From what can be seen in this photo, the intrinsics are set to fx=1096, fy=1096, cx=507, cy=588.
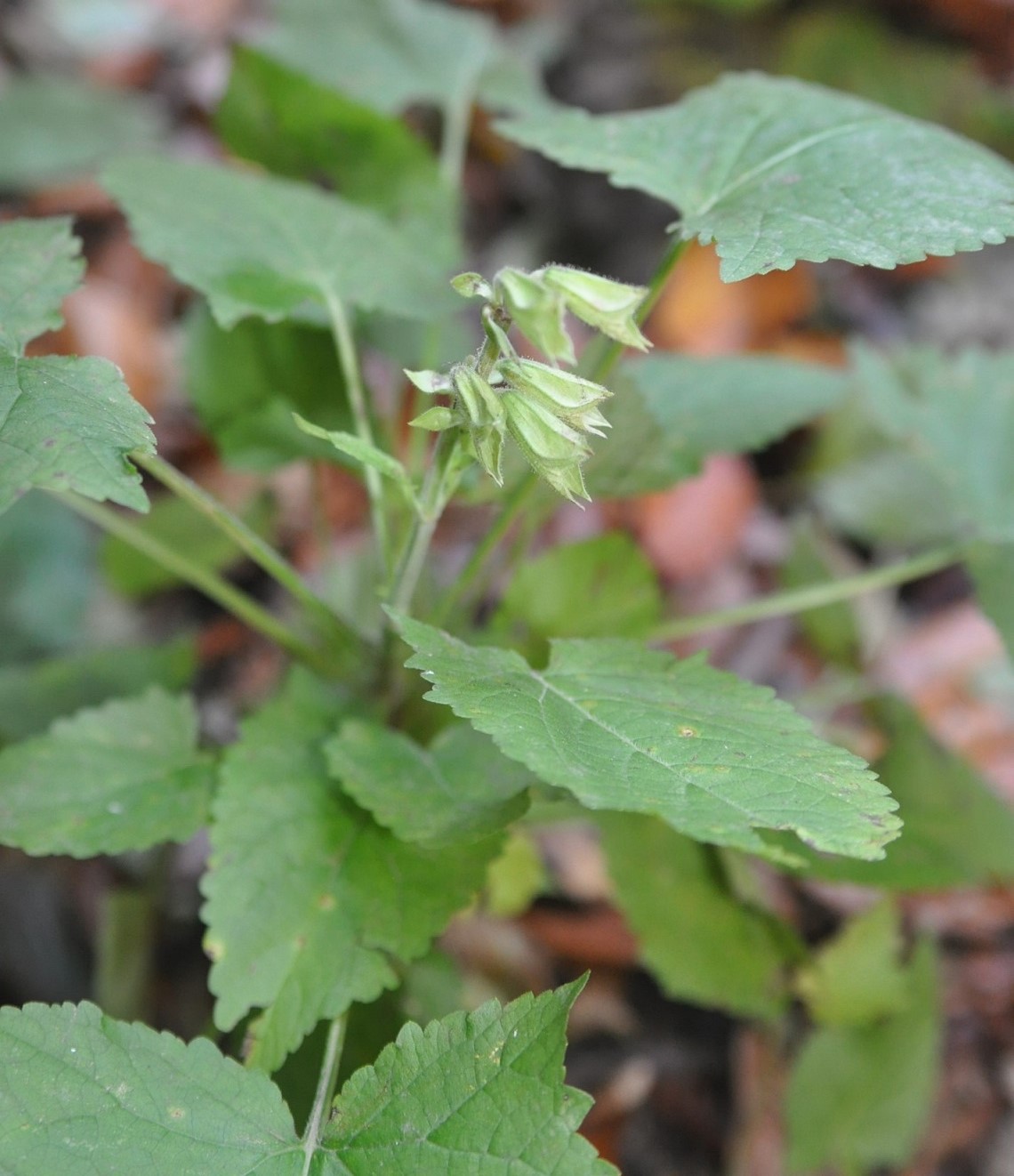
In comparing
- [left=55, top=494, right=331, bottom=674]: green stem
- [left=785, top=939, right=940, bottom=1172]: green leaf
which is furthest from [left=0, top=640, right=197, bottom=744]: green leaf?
[left=785, top=939, right=940, bottom=1172]: green leaf

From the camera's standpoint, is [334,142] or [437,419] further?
[334,142]

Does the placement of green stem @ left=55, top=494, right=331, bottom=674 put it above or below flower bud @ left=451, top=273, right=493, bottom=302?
below

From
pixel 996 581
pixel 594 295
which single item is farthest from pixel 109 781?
pixel 996 581

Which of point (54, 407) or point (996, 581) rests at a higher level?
point (54, 407)

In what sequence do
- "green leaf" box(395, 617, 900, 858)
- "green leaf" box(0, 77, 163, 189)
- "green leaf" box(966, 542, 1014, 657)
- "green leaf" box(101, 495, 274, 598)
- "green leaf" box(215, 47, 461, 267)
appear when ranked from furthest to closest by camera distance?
"green leaf" box(0, 77, 163, 189) → "green leaf" box(101, 495, 274, 598) → "green leaf" box(215, 47, 461, 267) → "green leaf" box(966, 542, 1014, 657) → "green leaf" box(395, 617, 900, 858)

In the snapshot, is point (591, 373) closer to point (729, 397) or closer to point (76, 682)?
point (729, 397)

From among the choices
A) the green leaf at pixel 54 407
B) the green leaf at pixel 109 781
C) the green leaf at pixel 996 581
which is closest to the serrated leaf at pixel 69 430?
the green leaf at pixel 54 407

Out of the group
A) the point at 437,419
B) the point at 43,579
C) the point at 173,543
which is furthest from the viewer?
the point at 43,579

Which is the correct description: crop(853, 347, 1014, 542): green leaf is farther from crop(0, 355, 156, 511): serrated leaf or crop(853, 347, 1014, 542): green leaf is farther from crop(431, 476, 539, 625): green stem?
crop(0, 355, 156, 511): serrated leaf
